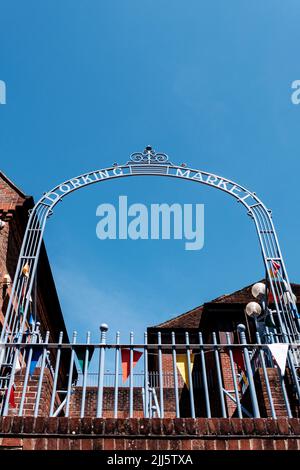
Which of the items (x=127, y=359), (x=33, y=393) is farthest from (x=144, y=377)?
(x=33, y=393)

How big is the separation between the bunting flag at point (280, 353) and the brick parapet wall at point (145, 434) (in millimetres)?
854

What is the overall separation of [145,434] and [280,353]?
1.90 meters

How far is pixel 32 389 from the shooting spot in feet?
16.2

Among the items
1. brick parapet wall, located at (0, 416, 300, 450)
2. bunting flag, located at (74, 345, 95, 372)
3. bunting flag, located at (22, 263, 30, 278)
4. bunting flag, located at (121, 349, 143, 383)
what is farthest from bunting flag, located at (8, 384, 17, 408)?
bunting flag, located at (22, 263, 30, 278)

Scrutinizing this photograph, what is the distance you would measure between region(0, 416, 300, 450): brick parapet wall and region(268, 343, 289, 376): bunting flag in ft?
2.80

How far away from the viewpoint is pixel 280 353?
487cm

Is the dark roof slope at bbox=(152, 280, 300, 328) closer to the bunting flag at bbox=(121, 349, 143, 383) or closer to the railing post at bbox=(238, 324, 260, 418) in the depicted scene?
the railing post at bbox=(238, 324, 260, 418)

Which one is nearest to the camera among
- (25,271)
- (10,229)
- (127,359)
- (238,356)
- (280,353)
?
(127,359)

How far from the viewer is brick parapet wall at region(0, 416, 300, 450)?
3811 millimetres

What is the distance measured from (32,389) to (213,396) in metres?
12.3

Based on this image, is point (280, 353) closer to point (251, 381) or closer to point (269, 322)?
point (251, 381)
